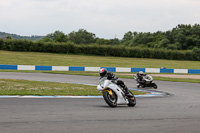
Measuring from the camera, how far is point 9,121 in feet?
20.4

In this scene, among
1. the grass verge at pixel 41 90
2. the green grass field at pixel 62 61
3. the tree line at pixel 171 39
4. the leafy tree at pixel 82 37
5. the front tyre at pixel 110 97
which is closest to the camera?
the front tyre at pixel 110 97

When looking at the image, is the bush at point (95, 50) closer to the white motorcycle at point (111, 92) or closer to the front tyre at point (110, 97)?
the white motorcycle at point (111, 92)

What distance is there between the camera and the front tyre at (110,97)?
363 inches

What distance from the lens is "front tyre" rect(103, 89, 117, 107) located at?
30.2 feet

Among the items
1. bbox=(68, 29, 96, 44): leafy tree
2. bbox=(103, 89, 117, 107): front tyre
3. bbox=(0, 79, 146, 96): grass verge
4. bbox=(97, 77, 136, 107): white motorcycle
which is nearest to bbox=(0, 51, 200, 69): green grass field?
bbox=(0, 79, 146, 96): grass verge

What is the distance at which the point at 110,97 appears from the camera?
9.35m

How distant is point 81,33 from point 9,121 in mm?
152643

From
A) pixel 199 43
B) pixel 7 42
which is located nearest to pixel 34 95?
pixel 7 42

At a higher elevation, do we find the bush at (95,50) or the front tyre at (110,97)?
the bush at (95,50)

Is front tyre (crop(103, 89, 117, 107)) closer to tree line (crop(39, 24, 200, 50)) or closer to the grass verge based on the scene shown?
the grass verge

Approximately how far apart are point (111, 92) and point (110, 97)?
0.54ft

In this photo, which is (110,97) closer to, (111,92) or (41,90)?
(111,92)

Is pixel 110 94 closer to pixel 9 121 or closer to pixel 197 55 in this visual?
pixel 9 121

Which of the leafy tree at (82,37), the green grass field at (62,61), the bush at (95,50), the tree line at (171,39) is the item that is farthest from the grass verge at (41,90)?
the leafy tree at (82,37)
